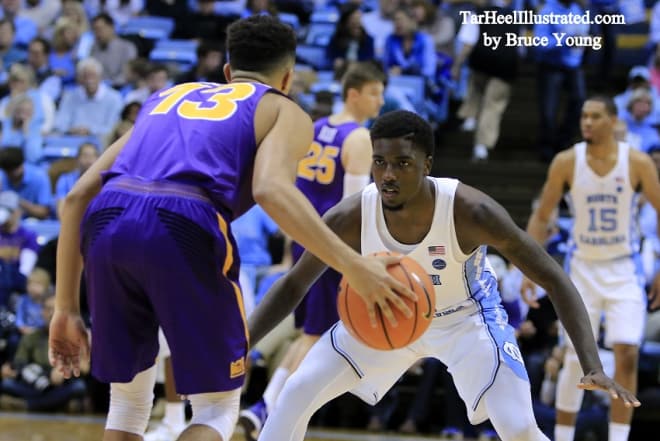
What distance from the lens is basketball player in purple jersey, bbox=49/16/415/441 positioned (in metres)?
3.42

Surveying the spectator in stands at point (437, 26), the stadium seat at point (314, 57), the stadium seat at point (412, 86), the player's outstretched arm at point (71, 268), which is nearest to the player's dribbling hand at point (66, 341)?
the player's outstretched arm at point (71, 268)

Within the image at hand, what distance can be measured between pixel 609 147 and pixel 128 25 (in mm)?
8431

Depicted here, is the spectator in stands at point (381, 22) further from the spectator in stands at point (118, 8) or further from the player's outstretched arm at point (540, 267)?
the player's outstretched arm at point (540, 267)

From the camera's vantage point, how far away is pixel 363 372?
434 centimetres

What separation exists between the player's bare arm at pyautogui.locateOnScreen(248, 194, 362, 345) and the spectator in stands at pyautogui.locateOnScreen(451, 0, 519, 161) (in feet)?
20.9

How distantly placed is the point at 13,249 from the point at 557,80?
5.49m

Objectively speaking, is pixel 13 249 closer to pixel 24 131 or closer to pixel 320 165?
pixel 24 131

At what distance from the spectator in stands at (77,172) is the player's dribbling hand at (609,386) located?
5.99 meters

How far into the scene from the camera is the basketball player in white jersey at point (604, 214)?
22.0 feet

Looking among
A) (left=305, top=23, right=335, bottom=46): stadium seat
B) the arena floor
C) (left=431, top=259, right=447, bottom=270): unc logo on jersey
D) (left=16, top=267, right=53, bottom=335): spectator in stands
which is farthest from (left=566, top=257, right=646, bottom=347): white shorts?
(left=305, top=23, right=335, bottom=46): stadium seat

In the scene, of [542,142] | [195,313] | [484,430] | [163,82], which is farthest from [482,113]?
[195,313]

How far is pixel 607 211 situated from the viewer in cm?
684

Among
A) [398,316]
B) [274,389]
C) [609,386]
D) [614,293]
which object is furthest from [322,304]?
[398,316]

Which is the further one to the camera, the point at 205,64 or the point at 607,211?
the point at 205,64
